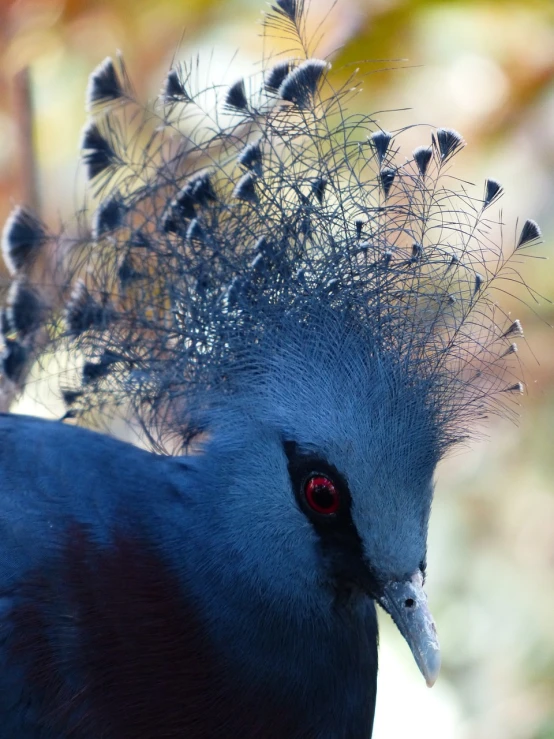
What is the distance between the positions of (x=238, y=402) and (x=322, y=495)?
11.8 inches

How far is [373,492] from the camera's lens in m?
1.75

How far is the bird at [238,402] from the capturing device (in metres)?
1.77

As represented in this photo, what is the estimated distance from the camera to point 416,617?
1.75m

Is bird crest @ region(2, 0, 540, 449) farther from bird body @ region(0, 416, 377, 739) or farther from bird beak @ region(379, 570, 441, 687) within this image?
bird beak @ region(379, 570, 441, 687)

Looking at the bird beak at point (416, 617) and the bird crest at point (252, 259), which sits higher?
the bird crest at point (252, 259)

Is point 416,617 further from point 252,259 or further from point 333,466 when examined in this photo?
point 252,259

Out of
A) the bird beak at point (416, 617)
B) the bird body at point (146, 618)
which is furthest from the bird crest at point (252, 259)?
the bird beak at point (416, 617)

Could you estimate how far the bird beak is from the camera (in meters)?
1.74

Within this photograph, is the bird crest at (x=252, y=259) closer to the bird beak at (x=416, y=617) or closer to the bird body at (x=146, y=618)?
the bird body at (x=146, y=618)

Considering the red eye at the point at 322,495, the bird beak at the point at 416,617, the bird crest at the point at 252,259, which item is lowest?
the bird beak at the point at 416,617

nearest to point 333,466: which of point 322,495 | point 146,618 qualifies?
point 322,495

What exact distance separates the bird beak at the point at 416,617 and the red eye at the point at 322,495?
0.59 ft

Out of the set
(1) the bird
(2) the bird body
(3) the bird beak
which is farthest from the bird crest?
(3) the bird beak

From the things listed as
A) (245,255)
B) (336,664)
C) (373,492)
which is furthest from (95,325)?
(336,664)
